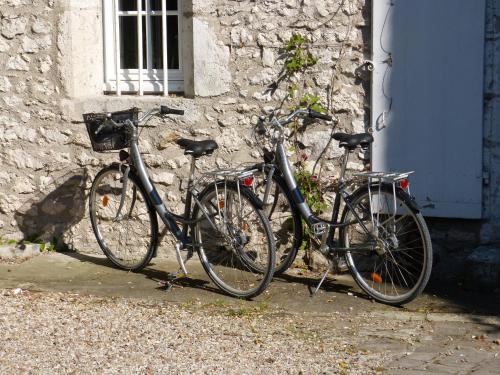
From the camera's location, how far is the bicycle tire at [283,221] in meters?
7.02

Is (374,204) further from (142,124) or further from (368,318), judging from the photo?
(142,124)

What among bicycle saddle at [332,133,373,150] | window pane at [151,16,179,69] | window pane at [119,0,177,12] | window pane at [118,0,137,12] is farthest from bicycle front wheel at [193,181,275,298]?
window pane at [118,0,137,12]

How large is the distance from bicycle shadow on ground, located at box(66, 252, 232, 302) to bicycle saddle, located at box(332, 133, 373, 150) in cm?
132

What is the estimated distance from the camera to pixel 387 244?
6570mm

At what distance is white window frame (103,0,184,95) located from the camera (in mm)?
8016

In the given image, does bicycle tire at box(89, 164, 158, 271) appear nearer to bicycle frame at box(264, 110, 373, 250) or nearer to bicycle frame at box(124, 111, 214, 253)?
bicycle frame at box(124, 111, 214, 253)

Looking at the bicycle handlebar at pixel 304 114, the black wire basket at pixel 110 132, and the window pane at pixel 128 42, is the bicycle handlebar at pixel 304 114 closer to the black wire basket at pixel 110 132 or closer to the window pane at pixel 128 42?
the black wire basket at pixel 110 132

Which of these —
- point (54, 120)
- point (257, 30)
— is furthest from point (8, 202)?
point (257, 30)

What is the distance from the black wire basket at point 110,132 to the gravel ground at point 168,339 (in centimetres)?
113

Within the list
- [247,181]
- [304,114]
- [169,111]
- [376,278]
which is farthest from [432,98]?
[169,111]

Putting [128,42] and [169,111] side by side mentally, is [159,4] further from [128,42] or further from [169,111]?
A: [169,111]

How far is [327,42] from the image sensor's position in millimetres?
7395

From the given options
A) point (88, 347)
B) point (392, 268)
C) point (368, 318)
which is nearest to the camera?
point (88, 347)

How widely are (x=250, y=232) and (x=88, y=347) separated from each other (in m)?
1.59
